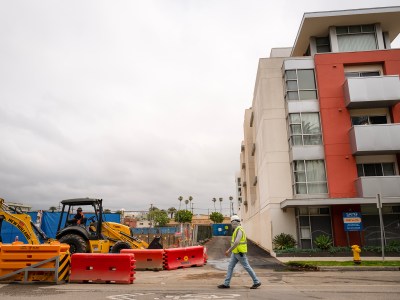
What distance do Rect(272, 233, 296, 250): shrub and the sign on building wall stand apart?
3.33 m

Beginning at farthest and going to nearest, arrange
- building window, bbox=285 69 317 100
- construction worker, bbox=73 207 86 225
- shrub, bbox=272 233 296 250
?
1. building window, bbox=285 69 317 100
2. shrub, bbox=272 233 296 250
3. construction worker, bbox=73 207 86 225

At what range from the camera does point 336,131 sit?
73.0 feet

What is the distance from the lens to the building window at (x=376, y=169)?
21.7 metres

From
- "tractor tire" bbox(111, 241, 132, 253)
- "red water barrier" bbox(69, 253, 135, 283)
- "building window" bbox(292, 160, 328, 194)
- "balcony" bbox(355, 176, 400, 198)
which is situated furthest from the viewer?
"building window" bbox(292, 160, 328, 194)

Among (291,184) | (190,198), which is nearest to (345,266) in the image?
(291,184)

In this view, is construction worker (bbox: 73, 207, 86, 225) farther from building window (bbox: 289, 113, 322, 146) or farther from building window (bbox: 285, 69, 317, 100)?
building window (bbox: 285, 69, 317, 100)

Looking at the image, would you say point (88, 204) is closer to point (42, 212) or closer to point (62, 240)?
point (62, 240)

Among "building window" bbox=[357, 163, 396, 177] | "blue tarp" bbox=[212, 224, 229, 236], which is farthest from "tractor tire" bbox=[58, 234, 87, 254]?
"blue tarp" bbox=[212, 224, 229, 236]

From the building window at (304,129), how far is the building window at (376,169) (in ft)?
10.0

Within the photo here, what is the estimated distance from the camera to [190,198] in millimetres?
154375

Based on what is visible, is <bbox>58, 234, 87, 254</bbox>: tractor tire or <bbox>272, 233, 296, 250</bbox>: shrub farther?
<bbox>272, 233, 296, 250</bbox>: shrub

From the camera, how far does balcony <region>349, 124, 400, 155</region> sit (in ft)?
67.7

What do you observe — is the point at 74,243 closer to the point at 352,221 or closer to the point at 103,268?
the point at 103,268

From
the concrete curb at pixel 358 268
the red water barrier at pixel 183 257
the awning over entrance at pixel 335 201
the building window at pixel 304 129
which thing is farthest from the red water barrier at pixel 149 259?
the building window at pixel 304 129
